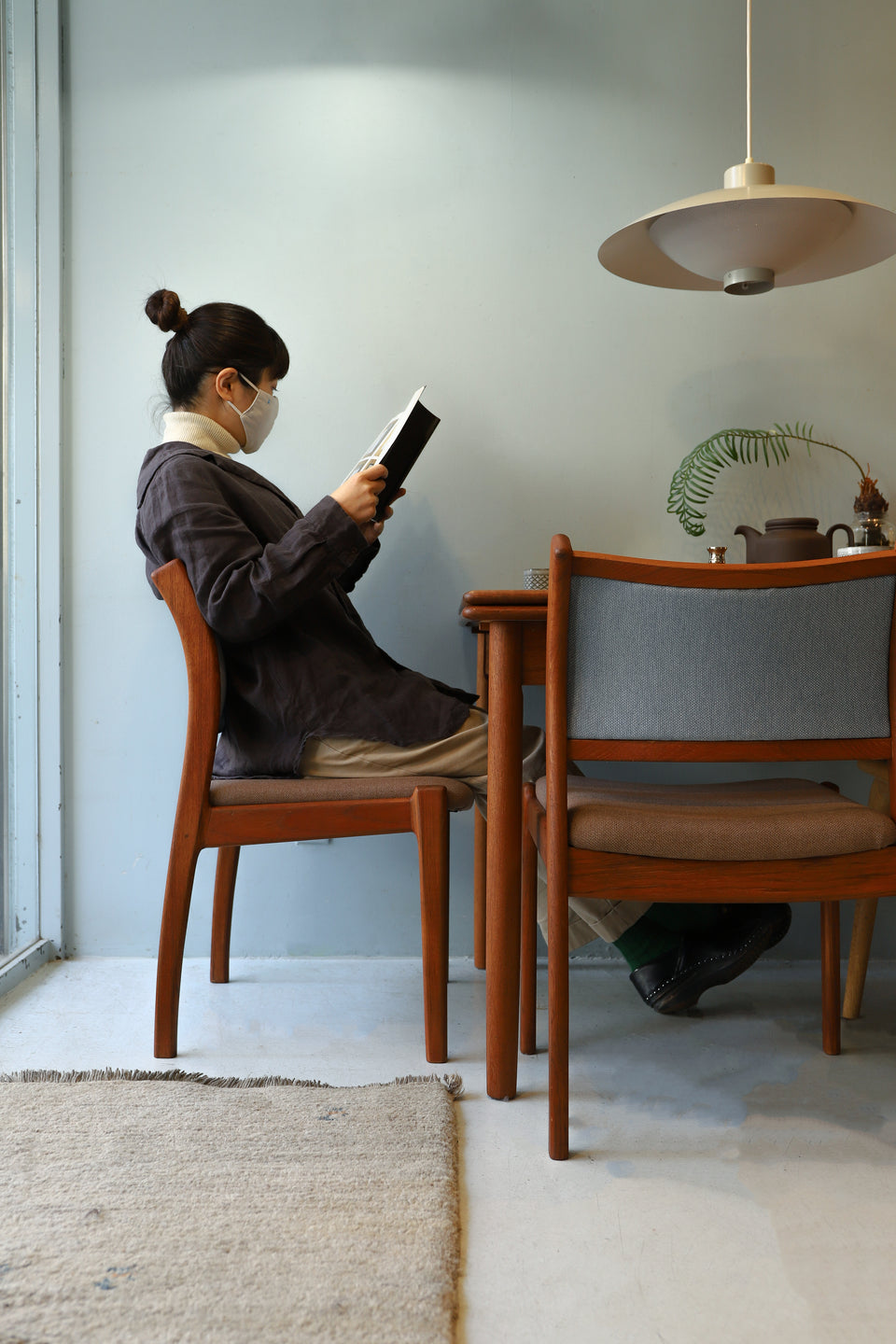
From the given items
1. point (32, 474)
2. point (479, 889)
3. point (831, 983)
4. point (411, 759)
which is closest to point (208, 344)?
point (32, 474)

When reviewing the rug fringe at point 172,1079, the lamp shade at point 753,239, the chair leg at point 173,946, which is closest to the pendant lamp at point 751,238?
the lamp shade at point 753,239

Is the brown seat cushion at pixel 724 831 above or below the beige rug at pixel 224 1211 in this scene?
above

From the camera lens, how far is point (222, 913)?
6.49 feet

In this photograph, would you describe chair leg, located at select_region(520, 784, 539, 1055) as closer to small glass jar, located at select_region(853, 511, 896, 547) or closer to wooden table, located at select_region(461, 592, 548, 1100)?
wooden table, located at select_region(461, 592, 548, 1100)

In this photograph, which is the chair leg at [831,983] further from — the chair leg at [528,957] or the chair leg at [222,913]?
the chair leg at [222,913]

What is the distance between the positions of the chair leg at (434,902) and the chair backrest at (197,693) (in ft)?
1.12

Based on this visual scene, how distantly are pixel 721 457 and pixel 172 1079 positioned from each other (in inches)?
62.5

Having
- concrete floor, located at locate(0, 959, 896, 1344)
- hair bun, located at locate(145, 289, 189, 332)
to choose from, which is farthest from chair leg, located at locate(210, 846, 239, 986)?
hair bun, located at locate(145, 289, 189, 332)

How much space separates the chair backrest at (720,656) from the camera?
3.98ft

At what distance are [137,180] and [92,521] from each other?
2.41 feet

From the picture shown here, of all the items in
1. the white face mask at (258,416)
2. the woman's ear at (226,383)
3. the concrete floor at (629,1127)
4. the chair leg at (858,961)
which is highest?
the woman's ear at (226,383)

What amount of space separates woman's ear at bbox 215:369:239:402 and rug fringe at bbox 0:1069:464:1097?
1152mm

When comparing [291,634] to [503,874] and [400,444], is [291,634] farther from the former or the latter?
[503,874]

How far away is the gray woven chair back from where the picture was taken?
4.00 ft
